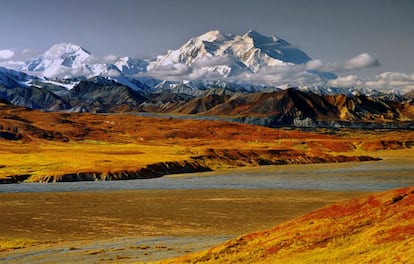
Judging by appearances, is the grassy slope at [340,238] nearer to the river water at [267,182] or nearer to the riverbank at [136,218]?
the riverbank at [136,218]

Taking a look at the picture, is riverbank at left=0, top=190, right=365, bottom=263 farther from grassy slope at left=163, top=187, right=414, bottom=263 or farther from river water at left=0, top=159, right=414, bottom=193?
river water at left=0, top=159, right=414, bottom=193

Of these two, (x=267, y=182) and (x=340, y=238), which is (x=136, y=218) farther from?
(x=267, y=182)

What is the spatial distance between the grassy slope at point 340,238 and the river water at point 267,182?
54.5m

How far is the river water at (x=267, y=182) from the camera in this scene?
101750 millimetres

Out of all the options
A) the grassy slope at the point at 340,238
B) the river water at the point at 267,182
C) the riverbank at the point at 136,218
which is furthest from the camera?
the river water at the point at 267,182

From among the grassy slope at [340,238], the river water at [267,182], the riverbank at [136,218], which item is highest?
the grassy slope at [340,238]

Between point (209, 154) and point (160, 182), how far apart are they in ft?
154

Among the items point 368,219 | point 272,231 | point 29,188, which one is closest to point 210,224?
point 272,231

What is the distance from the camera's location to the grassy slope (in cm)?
3238

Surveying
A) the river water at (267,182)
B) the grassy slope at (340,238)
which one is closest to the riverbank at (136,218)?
the grassy slope at (340,238)

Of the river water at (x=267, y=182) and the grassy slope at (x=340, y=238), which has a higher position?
the grassy slope at (x=340, y=238)

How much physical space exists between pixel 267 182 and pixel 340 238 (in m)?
75.6

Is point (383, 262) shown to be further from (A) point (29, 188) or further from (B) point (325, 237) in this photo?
(A) point (29, 188)

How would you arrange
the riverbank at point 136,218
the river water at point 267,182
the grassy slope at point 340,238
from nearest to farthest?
the grassy slope at point 340,238 → the riverbank at point 136,218 → the river water at point 267,182
